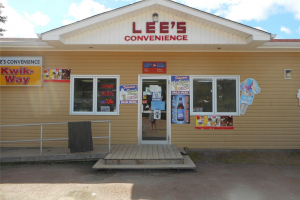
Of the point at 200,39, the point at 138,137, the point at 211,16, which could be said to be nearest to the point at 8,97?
the point at 138,137

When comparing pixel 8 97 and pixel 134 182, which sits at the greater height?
pixel 8 97

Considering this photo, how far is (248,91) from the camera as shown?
7395 millimetres

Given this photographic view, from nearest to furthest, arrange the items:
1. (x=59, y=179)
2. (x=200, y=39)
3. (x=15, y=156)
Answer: (x=59, y=179), (x=15, y=156), (x=200, y=39)

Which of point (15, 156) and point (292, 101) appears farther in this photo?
point (292, 101)

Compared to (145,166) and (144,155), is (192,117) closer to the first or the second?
(144,155)

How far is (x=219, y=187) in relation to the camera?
4.51m

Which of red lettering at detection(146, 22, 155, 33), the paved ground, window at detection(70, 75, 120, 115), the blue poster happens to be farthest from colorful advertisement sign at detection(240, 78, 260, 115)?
window at detection(70, 75, 120, 115)

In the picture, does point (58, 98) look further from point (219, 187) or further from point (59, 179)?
point (219, 187)

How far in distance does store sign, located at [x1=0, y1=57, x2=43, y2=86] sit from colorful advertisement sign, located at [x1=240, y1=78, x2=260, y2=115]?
22.3ft

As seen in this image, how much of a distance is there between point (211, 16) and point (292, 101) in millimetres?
4031

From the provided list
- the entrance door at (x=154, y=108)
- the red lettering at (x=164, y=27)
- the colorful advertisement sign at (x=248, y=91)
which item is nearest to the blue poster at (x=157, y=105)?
the entrance door at (x=154, y=108)

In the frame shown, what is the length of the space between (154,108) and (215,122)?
2.09m

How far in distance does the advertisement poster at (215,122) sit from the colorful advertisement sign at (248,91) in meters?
0.56

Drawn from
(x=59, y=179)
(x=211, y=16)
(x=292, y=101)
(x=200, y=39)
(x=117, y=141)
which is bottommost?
(x=59, y=179)
